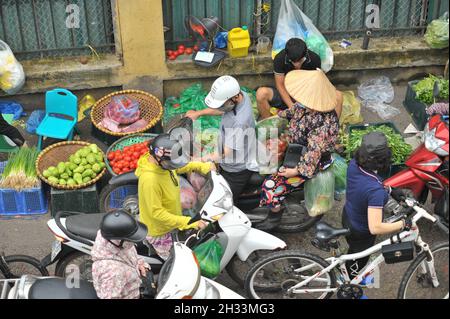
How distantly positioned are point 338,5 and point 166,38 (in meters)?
2.32

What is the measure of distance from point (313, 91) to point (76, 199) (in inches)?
109

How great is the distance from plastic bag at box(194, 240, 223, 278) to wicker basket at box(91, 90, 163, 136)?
8.84 ft

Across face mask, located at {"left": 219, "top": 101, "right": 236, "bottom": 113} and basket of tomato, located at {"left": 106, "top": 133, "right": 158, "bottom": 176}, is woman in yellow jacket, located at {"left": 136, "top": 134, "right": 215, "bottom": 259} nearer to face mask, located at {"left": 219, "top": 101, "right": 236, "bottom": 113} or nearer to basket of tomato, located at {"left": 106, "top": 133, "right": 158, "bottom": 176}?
face mask, located at {"left": 219, "top": 101, "right": 236, "bottom": 113}

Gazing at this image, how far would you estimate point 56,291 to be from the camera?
5.29 meters

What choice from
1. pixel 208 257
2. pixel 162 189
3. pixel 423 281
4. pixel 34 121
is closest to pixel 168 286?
pixel 208 257

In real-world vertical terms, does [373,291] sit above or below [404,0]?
below

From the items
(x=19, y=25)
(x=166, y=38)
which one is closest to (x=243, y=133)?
(x=166, y=38)

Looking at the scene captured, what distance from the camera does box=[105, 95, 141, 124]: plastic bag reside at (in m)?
8.23

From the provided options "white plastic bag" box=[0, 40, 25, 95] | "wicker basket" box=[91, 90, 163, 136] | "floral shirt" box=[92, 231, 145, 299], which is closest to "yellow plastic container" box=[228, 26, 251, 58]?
"wicker basket" box=[91, 90, 163, 136]

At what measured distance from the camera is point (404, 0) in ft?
30.5

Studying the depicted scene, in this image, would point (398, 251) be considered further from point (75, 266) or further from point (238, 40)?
point (238, 40)
